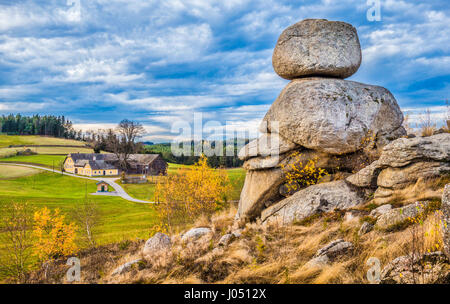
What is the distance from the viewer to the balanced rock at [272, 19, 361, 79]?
48.0 feet

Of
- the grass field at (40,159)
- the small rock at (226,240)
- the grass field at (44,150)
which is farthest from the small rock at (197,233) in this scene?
the grass field at (44,150)

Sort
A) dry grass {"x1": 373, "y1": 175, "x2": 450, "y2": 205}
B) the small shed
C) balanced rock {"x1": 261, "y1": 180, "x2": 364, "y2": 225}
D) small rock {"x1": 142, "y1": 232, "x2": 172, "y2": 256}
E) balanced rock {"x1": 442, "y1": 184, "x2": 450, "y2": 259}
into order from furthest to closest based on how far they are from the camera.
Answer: the small shed < balanced rock {"x1": 261, "y1": 180, "x2": 364, "y2": 225} < small rock {"x1": 142, "y1": 232, "x2": 172, "y2": 256} < dry grass {"x1": 373, "y1": 175, "x2": 450, "y2": 205} < balanced rock {"x1": 442, "y1": 184, "x2": 450, "y2": 259}

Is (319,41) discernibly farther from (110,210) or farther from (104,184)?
(104,184)

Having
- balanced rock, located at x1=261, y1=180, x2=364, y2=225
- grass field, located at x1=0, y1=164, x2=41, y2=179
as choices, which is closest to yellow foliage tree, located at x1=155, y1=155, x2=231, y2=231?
balanced rock, located at x1=261, y1=180, x2=364, y2=225

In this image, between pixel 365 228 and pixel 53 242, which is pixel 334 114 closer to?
pixel 365 228

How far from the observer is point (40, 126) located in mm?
124312

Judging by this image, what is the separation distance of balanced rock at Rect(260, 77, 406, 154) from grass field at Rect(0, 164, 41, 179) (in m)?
65.9

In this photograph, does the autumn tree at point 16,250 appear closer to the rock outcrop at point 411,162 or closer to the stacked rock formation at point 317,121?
the stacked rock formation at point 317,121

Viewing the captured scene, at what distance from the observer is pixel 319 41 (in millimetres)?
14609

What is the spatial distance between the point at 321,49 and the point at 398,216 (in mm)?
10037

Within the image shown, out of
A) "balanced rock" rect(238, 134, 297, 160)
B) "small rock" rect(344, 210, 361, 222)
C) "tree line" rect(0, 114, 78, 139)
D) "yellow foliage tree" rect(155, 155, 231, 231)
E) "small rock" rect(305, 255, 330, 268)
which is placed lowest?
"yellow foliage tree" rect(155, 155, 231, 231)

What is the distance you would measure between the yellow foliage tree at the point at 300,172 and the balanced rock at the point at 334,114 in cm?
101

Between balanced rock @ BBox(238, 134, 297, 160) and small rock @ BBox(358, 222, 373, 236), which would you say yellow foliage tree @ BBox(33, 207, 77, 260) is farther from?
small rock @ BBox(358, 222, 373, 236)

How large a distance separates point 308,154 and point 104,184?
54.8 metres
